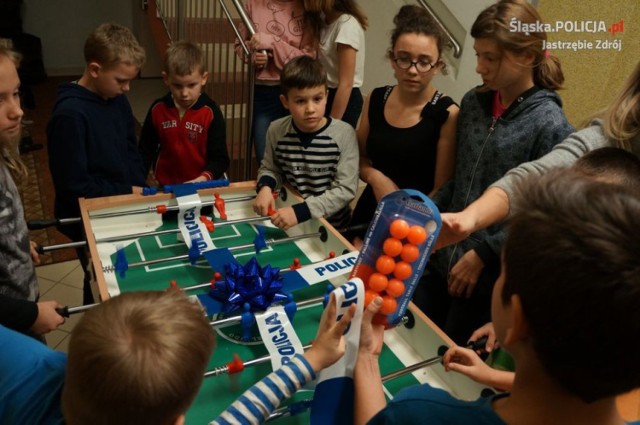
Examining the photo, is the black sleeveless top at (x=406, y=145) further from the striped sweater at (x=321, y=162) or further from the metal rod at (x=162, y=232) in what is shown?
the metal rod at (x=162, y=232)

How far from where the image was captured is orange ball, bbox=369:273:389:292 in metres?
1.22

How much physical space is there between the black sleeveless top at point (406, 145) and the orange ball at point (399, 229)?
31.1 inches

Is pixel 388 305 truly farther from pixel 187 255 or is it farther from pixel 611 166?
pixel 187 255

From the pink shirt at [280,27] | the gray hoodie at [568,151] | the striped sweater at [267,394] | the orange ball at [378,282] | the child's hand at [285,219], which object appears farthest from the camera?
the pink shirt at [280,27]

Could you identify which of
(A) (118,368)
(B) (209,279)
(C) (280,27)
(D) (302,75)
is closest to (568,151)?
(D) (302,75)

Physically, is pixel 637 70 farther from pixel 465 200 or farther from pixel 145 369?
pixel 145 369

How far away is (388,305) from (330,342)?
225 millimetres

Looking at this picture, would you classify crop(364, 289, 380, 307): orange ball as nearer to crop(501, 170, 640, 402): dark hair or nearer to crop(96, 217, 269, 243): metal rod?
crop(501, 170, 640, 402): dark hair

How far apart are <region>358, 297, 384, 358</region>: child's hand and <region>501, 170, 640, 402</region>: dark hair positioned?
0.48 meters

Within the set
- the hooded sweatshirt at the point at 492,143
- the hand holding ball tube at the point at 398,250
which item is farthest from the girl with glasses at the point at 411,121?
the hand holding ball tube at the point at 398,250

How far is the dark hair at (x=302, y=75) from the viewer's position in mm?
1994

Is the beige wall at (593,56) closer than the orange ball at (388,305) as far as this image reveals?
No

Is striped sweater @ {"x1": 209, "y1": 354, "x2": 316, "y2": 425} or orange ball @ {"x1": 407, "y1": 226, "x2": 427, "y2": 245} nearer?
striped sweater @ {"x1": 209, "y1": 354, "x2": 316, "y2": 425}

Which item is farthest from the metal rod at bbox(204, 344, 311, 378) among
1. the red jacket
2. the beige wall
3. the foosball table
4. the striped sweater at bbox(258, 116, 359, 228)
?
the beige wall
